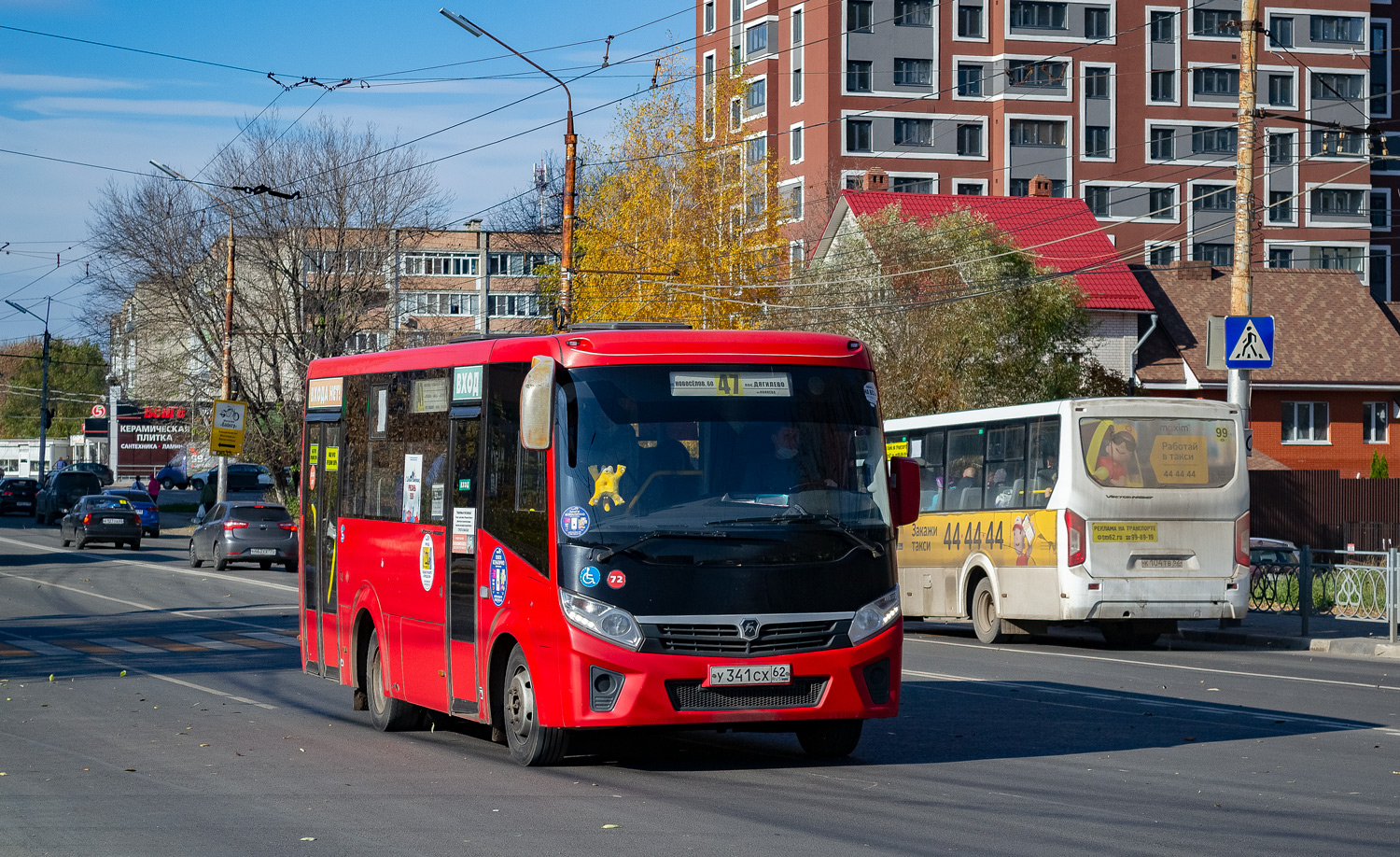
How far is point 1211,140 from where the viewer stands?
8812 cm

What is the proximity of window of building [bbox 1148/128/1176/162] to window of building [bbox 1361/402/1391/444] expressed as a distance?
2724cm

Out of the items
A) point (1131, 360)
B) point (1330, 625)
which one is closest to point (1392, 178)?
point (1131, 360)

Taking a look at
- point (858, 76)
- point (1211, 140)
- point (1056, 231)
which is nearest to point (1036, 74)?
point (858, 76)

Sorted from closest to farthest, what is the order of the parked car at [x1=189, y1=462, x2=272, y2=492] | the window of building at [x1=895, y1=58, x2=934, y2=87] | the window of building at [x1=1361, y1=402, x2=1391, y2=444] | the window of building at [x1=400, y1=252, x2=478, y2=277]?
the window of building at [x1=1361, y1=402, x2=1391, y2=444] → the parked car at [x1=189, y1=462, x2=272, y2=492] → the window of building at [x1=895, y1=58, x2=934, y2=87] → the window of building at [x1=400, y1=252, x2=478, y2=277]

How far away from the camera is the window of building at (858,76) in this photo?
80.8 metres

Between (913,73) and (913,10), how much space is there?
3036 millimetres

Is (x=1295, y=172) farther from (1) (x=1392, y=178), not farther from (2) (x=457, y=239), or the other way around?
(2) (x=457, y=239)

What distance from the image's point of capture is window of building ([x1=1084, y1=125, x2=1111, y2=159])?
85250mm

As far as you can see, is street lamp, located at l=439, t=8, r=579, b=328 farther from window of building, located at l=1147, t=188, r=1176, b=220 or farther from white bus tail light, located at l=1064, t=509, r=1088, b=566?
window of building, located at l=1147, t=188, r=1176, b=220

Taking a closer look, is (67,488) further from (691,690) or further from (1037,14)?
(691,690)

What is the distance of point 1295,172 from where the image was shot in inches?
3529

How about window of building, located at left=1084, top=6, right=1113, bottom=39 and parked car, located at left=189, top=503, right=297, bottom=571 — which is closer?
parked car, located at left=189, top=503, right=297, bottom=571

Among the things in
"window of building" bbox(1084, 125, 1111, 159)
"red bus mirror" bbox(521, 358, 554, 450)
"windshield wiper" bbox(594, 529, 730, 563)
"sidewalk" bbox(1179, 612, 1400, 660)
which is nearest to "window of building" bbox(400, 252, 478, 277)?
"window of building" bbox(1084, 125, 1111, 159)

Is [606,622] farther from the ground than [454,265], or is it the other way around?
[454,265]
